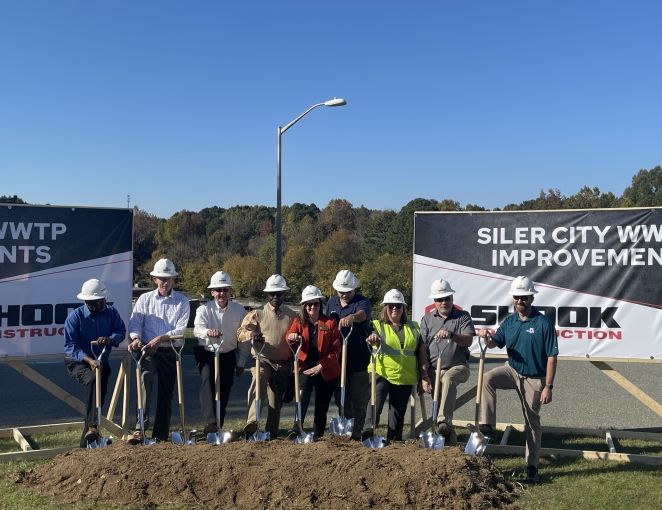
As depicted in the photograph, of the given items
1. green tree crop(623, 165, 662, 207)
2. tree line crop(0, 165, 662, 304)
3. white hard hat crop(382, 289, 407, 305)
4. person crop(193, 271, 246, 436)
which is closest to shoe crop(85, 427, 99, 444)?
person crop(193, 271, 246, 436)

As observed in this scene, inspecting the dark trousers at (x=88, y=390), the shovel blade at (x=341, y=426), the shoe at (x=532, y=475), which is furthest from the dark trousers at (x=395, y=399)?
the dark trousers at (x=88, y=390)

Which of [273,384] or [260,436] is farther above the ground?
[273,384]

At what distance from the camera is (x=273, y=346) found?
23.7ft

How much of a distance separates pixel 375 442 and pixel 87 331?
327cm

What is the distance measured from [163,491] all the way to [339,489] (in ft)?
4.91

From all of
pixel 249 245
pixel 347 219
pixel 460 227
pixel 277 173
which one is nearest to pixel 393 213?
pixel 249 245

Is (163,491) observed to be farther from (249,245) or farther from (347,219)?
(347,219)

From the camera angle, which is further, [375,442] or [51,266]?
[51,266]

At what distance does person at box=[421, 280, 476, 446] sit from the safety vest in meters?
0.20

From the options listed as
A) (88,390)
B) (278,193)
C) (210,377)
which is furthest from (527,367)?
(278,193)

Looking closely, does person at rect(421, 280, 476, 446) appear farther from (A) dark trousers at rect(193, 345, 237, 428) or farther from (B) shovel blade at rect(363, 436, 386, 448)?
(A) dark trousers at rect(193, 345, 237, 428)

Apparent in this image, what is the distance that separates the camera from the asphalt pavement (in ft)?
31.3

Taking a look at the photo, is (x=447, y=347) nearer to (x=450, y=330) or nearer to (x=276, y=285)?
(x=450, y=330)

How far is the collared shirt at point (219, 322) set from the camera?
A: 7.34 m
